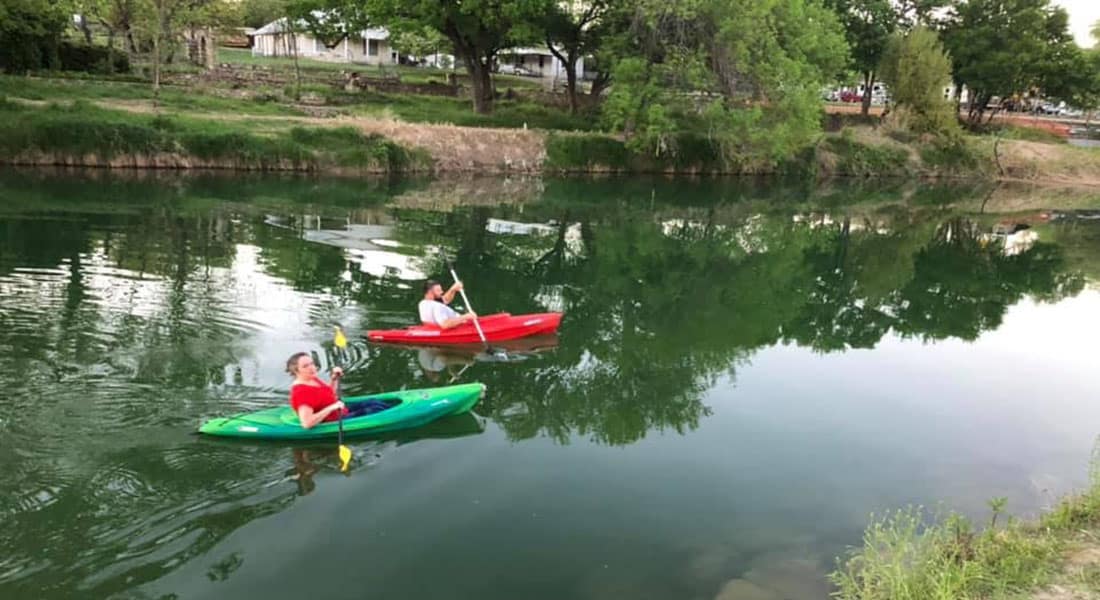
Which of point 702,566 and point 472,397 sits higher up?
point 472,397

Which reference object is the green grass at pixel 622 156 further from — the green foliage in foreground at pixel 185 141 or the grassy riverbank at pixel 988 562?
the grassy riverbank at pixel 988 562

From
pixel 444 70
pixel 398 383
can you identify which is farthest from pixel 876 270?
pixel 444 70

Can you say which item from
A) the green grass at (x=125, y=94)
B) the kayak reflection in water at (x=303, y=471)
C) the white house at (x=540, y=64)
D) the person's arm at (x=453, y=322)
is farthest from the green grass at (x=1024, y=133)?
the kayak reflection in water at (x=303, y=471)

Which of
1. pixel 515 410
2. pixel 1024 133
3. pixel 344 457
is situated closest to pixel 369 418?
pixel 344 457

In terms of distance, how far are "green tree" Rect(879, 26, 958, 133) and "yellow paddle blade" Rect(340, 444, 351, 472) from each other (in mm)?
46148

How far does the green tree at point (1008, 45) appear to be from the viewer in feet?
167

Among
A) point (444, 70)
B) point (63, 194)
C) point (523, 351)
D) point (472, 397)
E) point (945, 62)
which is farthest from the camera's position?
point (444, 70)

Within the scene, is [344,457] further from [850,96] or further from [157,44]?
[850,96]

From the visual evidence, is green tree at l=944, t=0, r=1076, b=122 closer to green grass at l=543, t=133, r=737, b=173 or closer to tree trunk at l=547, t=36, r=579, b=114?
green grass at l=543, t=133, r=737, b=173

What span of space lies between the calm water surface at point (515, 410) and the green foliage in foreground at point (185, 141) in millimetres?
6534

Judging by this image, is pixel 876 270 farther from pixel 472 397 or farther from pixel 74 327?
pixel 74 327

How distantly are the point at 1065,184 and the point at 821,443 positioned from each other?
4757 centimetres

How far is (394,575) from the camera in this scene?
6.39 metres

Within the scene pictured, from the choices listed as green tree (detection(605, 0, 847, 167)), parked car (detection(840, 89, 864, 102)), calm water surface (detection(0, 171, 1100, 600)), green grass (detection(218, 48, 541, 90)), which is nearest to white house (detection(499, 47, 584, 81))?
green grass (detection(218, 48, 541, 90))
